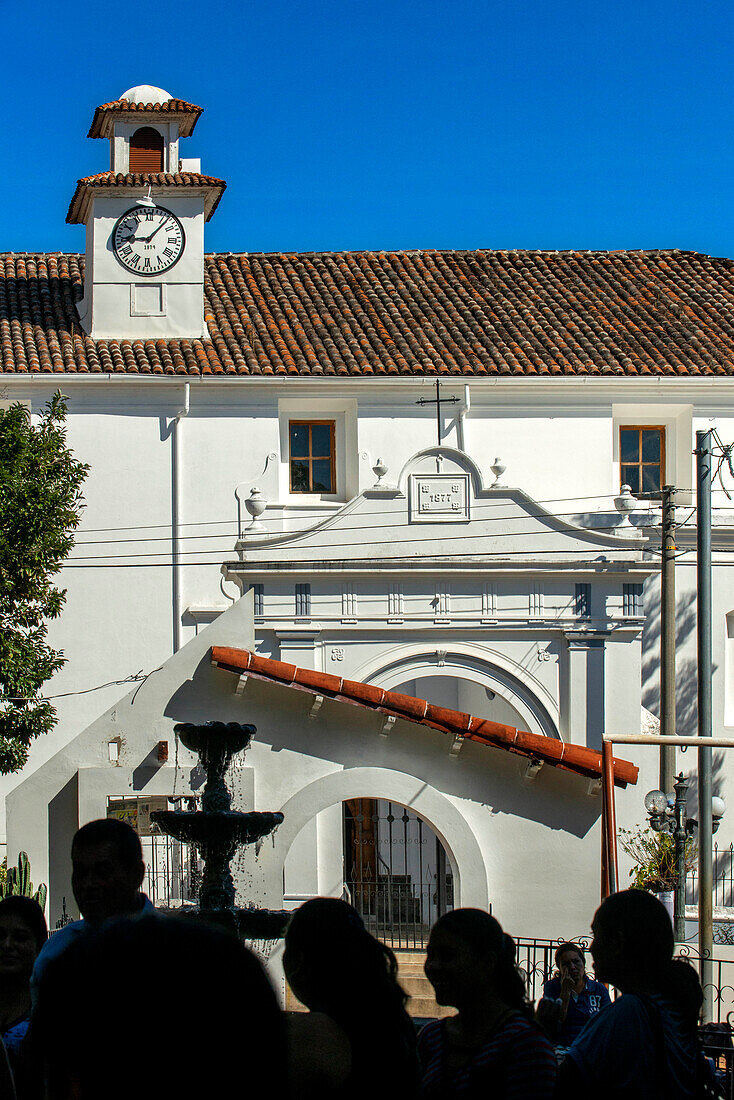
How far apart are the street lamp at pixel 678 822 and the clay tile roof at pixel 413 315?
8231 mm

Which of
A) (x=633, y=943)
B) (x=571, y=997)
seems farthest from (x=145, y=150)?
(x=633, y=943)

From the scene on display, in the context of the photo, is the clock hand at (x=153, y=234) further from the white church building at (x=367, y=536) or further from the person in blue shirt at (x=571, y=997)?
the person in blue shirt at (x=571, y=997)

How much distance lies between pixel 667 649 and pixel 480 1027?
15.3 meters

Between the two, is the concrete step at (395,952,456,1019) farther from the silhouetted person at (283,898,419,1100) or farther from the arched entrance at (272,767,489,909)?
the silhouetted person at (283,898,419,1100)

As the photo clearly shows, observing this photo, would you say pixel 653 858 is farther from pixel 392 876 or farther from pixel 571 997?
pixel 571 997

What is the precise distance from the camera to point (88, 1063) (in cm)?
195

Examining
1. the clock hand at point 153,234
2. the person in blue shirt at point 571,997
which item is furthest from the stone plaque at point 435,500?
the person in blue shirt at point 571,997

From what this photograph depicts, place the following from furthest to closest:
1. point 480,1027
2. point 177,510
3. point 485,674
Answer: point 177,510
point 485,674
point 480,1027

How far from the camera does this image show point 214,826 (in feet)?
31.2

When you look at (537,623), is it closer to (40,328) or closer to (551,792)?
(551,792)

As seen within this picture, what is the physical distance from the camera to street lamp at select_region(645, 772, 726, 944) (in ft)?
51.3

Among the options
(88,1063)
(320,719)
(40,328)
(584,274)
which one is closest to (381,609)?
(320,719)

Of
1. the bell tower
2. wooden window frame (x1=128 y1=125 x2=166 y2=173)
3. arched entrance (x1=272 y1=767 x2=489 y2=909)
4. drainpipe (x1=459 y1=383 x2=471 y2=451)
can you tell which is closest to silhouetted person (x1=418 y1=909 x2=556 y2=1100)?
arched entrance (x1=272 y1=767 x2=489 y2=909)

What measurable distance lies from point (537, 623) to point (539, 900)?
537 cm
